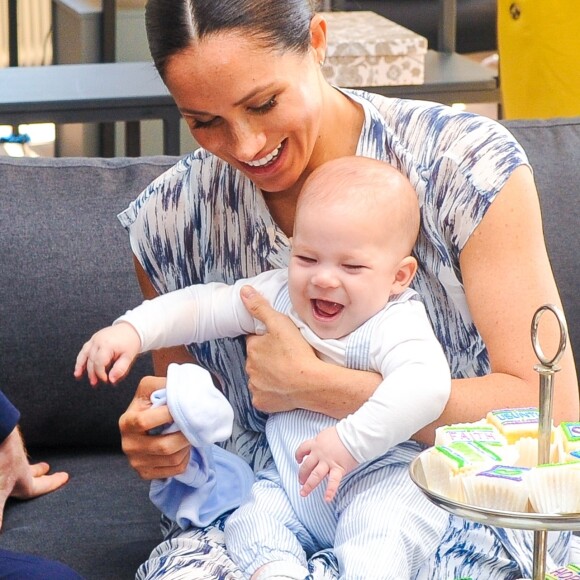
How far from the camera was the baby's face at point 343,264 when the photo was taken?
139 centimetres

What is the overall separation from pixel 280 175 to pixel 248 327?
Result: 23 cm

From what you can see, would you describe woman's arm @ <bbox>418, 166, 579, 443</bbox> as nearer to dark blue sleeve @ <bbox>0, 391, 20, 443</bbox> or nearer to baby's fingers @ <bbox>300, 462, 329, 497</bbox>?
baby's fingers @ <bbox>300, 462, 329, 497</bbox>

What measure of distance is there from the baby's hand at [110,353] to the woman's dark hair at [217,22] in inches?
13.9

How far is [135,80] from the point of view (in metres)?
3.40

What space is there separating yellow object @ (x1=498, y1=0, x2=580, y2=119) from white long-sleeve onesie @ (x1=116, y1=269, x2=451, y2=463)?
5.78ft

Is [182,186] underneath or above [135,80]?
above

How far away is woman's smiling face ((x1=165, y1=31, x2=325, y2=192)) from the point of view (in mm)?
1427

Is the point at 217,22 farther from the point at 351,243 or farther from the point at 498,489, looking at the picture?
the point at 498,489

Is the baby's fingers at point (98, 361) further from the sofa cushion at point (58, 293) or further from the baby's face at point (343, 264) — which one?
the sofa cushion at point (58, 293)

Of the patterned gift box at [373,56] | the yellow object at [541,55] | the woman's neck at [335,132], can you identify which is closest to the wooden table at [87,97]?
the patterned gift box at [373,56]

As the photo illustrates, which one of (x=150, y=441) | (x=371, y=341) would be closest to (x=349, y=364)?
(x=371, y=341)

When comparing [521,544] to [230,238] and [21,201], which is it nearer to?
[230,238]

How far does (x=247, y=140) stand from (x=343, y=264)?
0.21 metres

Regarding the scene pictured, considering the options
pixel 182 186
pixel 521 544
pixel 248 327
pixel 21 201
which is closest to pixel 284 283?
pixel 248 327
